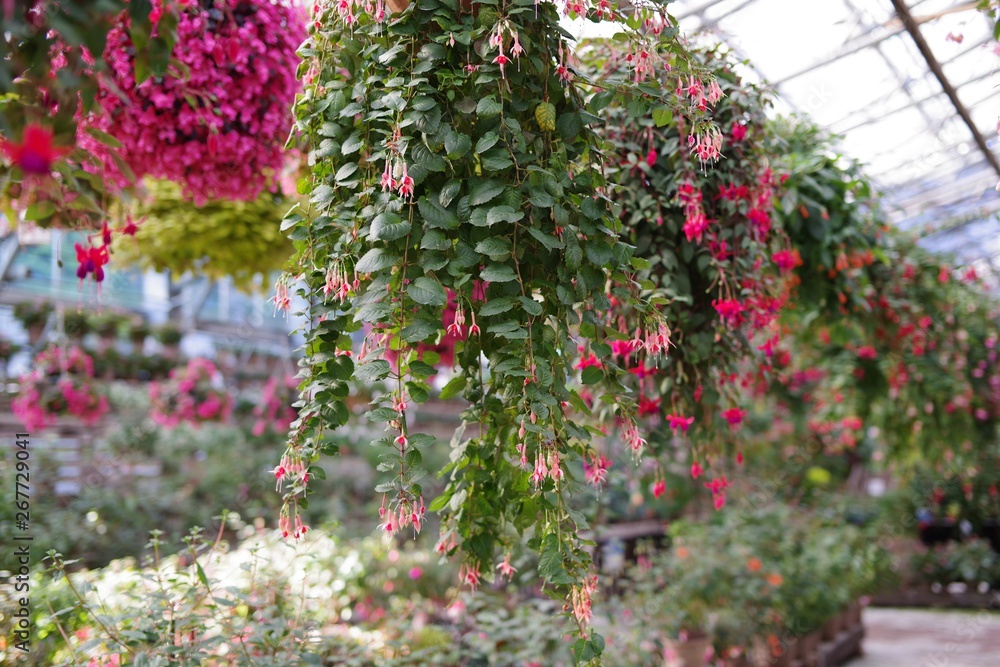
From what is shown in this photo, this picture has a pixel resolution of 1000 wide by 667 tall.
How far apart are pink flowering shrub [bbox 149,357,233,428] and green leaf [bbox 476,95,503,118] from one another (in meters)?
3.20

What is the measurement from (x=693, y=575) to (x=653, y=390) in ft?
5.13

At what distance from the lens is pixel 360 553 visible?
112 inches

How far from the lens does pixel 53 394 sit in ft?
9.37

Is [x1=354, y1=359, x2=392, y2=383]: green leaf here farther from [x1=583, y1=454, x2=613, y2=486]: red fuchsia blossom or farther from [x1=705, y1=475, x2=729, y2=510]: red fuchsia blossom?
[x1=705, y1=475, x2=729, y2=510]: red fuchsia blossom

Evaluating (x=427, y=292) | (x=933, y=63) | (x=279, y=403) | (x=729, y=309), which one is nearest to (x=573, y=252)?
(x=427, y=292)

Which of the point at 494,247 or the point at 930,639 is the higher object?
the point at 494,247

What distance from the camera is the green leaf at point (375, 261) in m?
0.87

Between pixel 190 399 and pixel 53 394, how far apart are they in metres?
0.82

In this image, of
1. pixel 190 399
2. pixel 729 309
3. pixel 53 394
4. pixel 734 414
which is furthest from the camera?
pixel 190 399

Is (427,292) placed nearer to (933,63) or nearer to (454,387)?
(454,387)

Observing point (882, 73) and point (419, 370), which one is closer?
point (419, 370)

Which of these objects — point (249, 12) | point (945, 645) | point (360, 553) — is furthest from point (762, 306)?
point (945, 645)

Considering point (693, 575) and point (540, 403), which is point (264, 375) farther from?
point (540, 403)

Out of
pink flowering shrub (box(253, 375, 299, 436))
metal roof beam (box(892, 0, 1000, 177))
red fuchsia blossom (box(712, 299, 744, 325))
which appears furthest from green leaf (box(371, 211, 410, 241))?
pink flowering shrub (box(253, 375, 299, 436))
